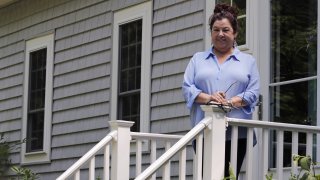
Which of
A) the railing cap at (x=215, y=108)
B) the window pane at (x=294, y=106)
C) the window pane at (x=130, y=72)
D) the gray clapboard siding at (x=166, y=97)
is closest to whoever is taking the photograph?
the railing cap at (x=215, y=108)

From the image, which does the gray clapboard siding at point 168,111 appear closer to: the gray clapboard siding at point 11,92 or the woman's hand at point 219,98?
the woman's hand at point 219,98

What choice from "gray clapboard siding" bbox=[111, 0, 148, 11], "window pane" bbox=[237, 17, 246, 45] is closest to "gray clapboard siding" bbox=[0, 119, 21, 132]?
"gray clapboard siding" bbox=[111, 0, 148, 11]

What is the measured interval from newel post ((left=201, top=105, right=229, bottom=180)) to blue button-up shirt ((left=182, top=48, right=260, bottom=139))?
0.94ft

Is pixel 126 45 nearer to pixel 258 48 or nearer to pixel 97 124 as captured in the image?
pixel 97 124

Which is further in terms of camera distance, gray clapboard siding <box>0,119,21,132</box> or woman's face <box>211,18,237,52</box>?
gray clapboard siding <box>0,119,21,132</box>

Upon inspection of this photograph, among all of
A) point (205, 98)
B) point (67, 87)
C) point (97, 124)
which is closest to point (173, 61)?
point (97, 124)

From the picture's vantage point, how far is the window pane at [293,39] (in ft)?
21.1

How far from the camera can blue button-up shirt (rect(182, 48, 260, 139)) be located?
5.01 metres

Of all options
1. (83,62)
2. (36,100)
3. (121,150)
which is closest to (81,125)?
(83,62)

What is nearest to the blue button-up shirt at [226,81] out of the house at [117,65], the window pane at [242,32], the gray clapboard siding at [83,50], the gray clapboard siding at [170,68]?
the house at [117,65]

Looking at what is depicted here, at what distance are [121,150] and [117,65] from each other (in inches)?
133

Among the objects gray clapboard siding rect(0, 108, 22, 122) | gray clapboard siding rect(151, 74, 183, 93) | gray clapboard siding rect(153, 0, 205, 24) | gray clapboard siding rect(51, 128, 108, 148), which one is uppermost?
gray clapboard siding rect(153, 0, 205, 24)

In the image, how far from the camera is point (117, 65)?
9039mm

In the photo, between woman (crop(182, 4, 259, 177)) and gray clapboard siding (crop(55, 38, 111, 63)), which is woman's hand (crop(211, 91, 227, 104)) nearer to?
woman (crop(182, 4, 259, 177))
